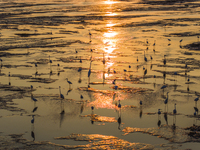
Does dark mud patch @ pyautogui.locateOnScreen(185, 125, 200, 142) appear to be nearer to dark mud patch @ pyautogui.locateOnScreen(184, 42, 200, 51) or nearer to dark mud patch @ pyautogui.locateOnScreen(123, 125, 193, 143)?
dark mud patch @ pyautogui.locateOnScreen(123, 125, 193, 143)

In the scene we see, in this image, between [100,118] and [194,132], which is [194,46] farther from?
[100,118]

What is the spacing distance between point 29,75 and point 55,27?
14.7 m

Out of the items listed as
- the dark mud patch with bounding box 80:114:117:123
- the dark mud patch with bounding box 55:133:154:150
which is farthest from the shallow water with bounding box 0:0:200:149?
the dark mud patch with bounding box 55:133:154:150

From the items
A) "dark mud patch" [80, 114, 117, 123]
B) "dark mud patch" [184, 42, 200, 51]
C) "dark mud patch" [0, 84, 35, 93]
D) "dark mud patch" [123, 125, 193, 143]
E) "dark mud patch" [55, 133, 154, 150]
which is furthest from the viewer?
"dark mud patch" [184, 42, 200, 51]

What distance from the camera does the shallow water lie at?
9758mm

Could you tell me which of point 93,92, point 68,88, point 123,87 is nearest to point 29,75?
point 68,88

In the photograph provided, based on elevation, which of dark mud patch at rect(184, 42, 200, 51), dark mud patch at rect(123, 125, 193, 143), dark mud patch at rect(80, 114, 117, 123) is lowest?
dark mud patch at rect(123, 125, 193, 143)

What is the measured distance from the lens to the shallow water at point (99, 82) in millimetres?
9758

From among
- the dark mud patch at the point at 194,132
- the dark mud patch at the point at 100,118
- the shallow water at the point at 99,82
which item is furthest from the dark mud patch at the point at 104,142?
the dark mud patch at the point at 194,132

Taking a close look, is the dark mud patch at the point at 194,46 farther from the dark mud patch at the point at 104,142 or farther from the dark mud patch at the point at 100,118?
the dark mud patch at the point at 104,142

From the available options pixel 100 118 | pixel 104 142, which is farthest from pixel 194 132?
pixel 100 118

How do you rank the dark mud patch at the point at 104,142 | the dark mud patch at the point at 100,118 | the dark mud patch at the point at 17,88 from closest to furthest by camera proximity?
1. the dark mud patch at the point at 104,142
2. the dark mud patch at the point at 100,118
3. the dark mud patch at the point at 17,88

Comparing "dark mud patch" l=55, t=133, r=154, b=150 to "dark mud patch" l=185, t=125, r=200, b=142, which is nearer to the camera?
"dark mud patch" l=55, t=133, r=154, b=150

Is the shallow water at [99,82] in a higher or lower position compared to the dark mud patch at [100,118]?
higher
